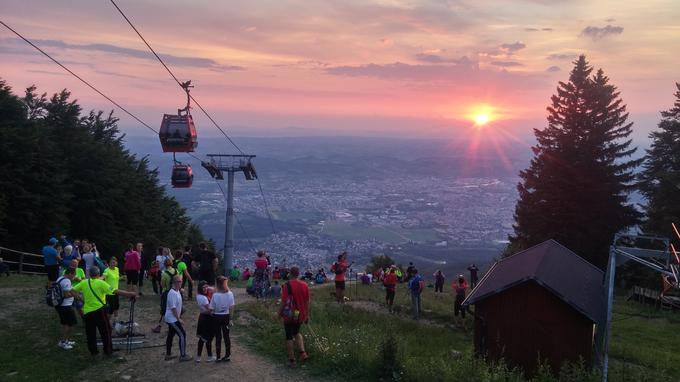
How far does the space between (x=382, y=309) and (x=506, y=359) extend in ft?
23.6

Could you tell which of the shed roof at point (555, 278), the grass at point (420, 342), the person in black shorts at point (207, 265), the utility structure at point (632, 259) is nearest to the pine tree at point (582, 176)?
the grass at point (420, 342)

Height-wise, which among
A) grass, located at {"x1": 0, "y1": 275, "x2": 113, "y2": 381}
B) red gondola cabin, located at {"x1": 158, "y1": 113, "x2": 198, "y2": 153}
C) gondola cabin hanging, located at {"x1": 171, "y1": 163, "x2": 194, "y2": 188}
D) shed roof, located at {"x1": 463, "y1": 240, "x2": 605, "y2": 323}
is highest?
red gondola cabin, located at {"x1": 158, "y1": 113, "x2": 198, "y2": 153}

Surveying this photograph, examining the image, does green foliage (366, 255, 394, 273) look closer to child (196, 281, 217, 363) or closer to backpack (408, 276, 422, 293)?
backpack (408, 276, 422, 293)

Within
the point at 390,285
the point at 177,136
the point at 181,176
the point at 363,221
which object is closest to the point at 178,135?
the point at 177,136

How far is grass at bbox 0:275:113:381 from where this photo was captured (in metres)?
9.91

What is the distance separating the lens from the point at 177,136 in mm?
27641

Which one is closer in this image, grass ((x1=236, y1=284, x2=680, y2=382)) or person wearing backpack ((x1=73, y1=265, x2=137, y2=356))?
grass ((x1=236, y1=284, x2=680, y2=382))

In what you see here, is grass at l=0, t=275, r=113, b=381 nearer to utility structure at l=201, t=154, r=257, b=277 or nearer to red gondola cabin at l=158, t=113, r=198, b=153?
red gondola cabin at l=158, t=113, r=198, b=153

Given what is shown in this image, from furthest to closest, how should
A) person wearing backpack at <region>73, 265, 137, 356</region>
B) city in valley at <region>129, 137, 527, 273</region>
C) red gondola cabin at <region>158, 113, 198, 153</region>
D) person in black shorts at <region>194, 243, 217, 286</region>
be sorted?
city in valley at <region>129, 137, 527, 273</region> → red gondola cabin at <region>158, 113, 198, 153</region> → person in black shorts at <region>194, 243, 217, 286</region> → person wearing backpack at <region>73, 265, 137, 356</region>

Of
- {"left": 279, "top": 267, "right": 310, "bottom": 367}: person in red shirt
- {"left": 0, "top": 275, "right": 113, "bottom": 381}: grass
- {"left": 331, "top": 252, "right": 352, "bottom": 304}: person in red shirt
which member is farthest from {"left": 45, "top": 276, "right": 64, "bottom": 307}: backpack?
{"left": 331, "top": 252, "right": 352, "bottom": 304}: person in red shirt

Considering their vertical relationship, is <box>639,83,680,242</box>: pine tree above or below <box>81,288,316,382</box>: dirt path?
above

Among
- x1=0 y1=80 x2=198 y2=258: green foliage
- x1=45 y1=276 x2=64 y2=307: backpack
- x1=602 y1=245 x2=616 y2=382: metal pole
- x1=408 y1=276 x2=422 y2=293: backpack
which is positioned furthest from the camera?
x1=0 y1=80 x2=198 y2=258: green foliage

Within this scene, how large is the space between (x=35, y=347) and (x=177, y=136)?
1752 centimetres

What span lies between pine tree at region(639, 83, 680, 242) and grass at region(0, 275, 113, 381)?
32787 mm
